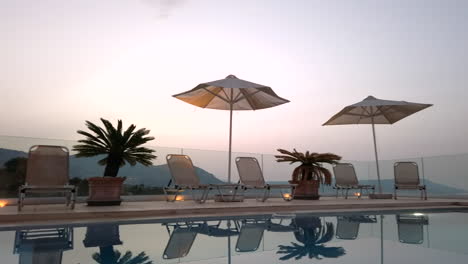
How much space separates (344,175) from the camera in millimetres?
10641

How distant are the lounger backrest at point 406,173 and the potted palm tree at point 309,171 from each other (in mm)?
2066

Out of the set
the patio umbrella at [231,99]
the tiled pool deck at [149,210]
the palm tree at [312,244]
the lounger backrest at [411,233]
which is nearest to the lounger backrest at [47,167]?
the tiled pool deck at [149,210]

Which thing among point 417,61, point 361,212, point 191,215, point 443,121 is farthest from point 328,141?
point 191,215

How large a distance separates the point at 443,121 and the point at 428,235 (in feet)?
50.7

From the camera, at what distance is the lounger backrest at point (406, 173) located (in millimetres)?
10102

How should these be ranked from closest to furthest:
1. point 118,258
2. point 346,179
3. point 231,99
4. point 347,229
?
point 118,258 < point 347,229 < point 231,99 < point 346,179

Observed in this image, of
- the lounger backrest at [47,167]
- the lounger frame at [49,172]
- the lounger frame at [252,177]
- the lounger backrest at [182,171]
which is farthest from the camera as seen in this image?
the lounger frame at [252,177]

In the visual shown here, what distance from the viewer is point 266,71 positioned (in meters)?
13.2

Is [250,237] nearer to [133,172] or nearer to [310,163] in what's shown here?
[133,172]

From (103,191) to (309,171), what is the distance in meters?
5.48

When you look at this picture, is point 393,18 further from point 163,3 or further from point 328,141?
point 328,141

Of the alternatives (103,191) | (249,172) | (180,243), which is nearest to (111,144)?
(103,191)

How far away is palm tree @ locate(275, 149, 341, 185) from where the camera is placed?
959 cm

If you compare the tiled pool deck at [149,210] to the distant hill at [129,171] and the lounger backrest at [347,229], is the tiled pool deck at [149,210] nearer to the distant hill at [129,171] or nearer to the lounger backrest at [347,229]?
the distant hill at [129,171]
